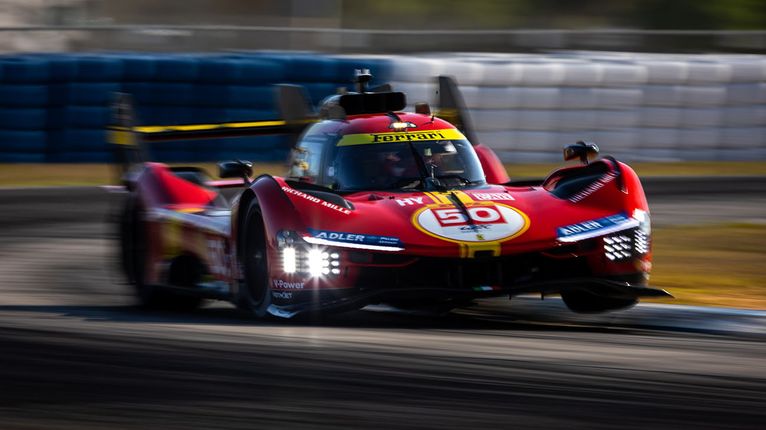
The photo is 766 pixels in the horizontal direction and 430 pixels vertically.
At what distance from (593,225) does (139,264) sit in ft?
12.6

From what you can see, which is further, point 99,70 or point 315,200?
point 99,70

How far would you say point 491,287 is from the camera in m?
7.51

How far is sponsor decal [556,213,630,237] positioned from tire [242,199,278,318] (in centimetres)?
174

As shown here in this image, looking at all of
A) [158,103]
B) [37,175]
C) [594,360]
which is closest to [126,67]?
[158,103]

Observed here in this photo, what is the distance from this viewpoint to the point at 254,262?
8258 mm

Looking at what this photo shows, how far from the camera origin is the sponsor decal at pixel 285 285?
25.1 feet

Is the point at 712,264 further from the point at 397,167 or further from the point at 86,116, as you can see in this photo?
the point at 86,116

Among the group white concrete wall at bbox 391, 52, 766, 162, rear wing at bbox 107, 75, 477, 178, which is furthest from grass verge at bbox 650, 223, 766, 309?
white concrete wall at bbox 391, 52, 766, 162

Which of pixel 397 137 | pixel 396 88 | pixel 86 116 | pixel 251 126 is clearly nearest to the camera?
pixel 397 137

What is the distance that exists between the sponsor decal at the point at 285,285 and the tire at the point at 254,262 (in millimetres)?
244

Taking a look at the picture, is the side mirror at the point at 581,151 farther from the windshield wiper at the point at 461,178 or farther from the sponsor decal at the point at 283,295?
the sponsor decal at the point at 283,295

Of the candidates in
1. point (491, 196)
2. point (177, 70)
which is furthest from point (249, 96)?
point (491, 196)

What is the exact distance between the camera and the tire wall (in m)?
19.0

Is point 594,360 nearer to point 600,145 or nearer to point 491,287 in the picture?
point 491,287
